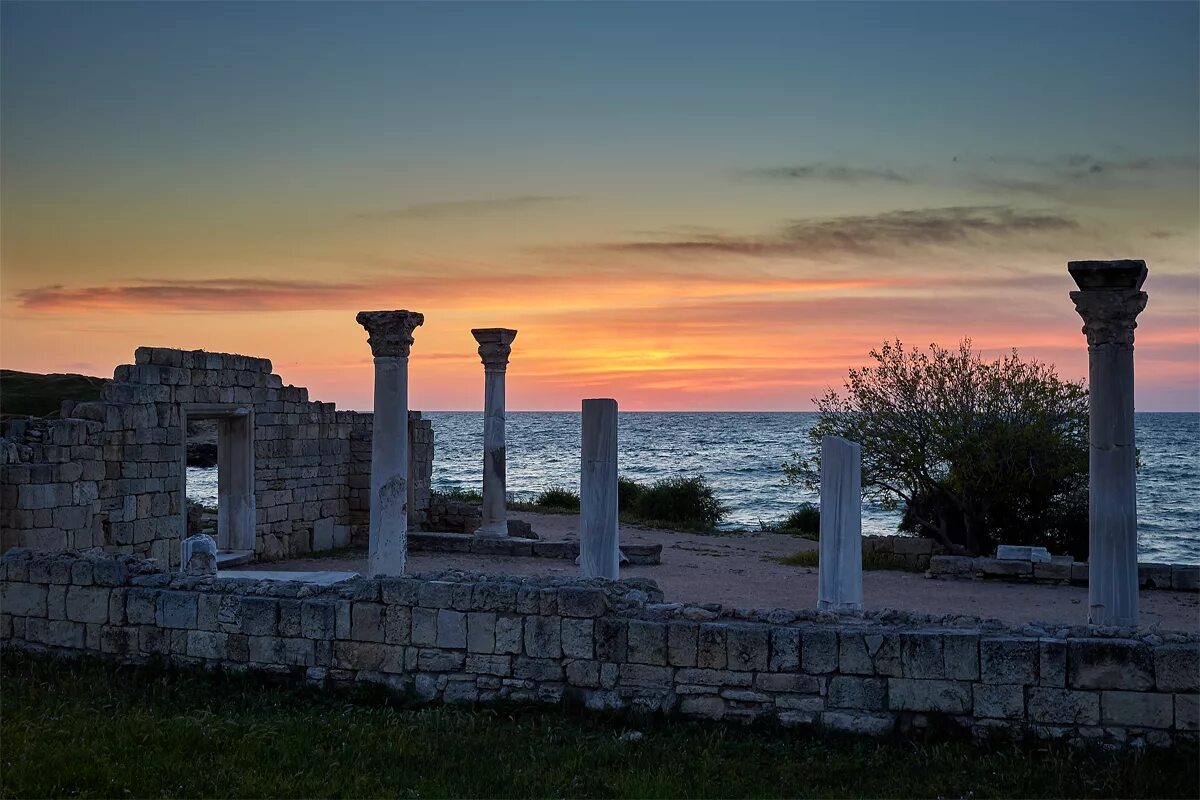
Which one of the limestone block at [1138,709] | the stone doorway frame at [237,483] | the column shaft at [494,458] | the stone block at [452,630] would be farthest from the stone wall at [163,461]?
the limestone block at [1138,709]

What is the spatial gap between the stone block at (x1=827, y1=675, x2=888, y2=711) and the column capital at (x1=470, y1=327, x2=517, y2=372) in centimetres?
1307

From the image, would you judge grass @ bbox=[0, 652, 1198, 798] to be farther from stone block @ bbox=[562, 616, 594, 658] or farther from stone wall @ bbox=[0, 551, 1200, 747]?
stone block @ bbox=[562, 616, 594, 658]

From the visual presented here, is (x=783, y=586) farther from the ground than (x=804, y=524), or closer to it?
closer to it

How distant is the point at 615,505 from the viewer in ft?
41.2

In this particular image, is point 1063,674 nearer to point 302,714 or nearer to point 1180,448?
point 302,714

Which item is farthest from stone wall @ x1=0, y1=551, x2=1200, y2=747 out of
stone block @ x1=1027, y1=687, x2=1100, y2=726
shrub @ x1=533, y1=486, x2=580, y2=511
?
shrub @ x1=533, y1=486, x2=580, y2=511

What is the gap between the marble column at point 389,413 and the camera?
45.5 ft

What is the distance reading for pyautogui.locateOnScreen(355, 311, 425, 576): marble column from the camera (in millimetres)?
13875

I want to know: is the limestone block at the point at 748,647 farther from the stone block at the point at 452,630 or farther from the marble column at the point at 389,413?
the marble column at the point at 389,413

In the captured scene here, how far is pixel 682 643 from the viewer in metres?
7.98

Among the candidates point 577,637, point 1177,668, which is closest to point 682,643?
point 577,637

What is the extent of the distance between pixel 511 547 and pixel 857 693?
12.8m

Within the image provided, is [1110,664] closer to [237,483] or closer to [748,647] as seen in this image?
[748,647]

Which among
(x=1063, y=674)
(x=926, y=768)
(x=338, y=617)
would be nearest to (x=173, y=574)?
(x=338, y=617)
